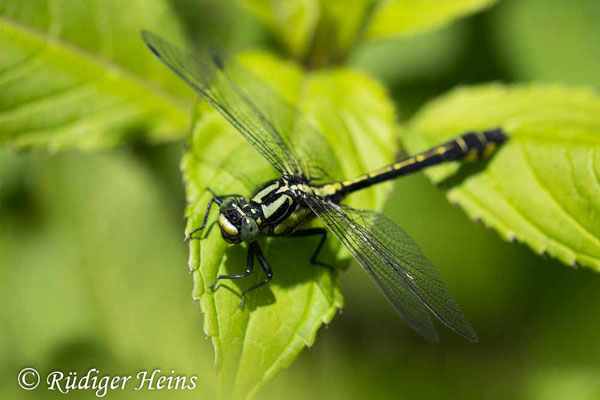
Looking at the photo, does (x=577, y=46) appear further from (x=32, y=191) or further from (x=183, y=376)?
(x=32, y=191)

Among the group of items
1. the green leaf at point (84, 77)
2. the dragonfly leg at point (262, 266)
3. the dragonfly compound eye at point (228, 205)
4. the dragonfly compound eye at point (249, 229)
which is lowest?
the dragonfly leg at point (262, 266)

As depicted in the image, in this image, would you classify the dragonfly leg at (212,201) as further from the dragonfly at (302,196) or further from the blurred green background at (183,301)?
the blurred green background at (183,301)

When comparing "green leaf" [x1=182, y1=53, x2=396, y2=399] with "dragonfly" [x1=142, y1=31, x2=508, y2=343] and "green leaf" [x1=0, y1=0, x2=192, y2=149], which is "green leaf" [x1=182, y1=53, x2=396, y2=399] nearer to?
"dragonfly" [x1=142, y1=31, x2=508, y2=343]

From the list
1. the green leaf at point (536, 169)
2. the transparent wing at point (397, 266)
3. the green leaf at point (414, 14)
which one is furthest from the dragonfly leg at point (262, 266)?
the green leaf at point (414, 14)

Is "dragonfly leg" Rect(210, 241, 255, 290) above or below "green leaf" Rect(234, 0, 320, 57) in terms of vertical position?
below

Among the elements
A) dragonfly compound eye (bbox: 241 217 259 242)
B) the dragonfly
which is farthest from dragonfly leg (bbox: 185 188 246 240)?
dragonfly compound eye (bbox: 241 217 259 242)

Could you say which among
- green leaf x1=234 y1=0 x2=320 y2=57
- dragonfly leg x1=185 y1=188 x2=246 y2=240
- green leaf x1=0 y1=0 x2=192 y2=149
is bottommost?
dragonfly leg x1=185 y1=188 x2=246 y2=240
